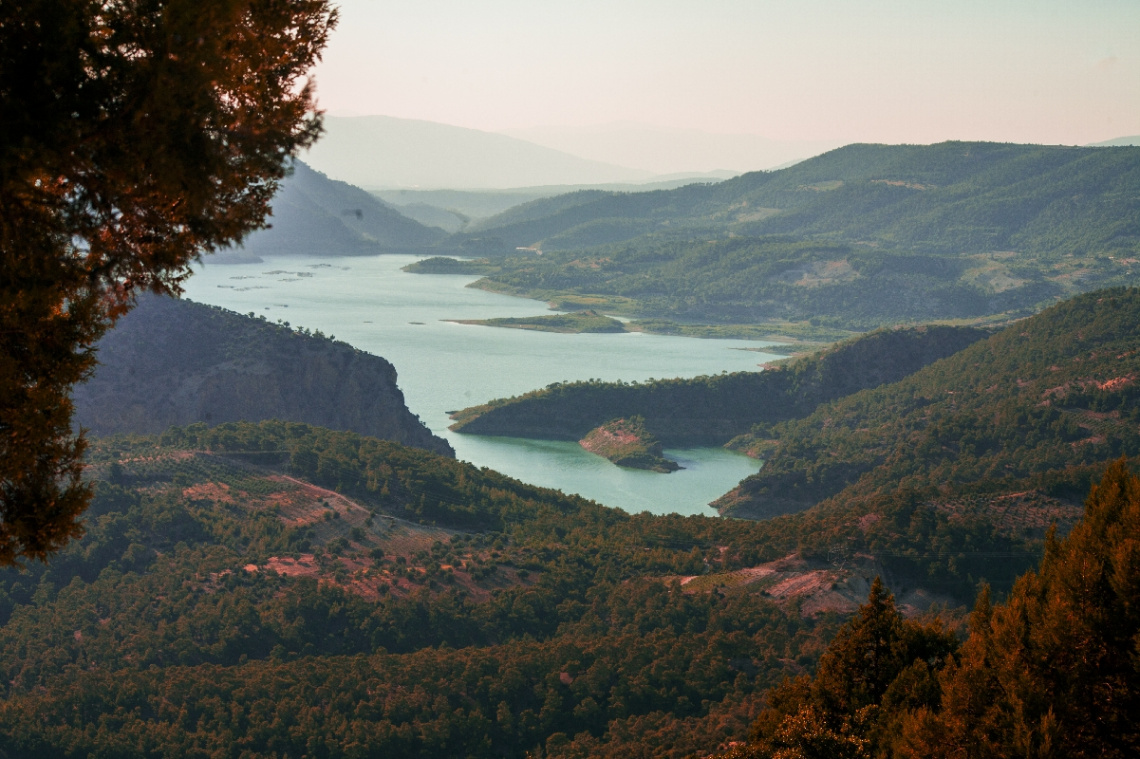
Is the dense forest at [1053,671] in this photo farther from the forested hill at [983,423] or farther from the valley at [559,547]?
the forested hill at [983,423]

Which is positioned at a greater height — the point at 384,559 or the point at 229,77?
the point at 229,77

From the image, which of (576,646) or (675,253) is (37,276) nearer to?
(576,646)

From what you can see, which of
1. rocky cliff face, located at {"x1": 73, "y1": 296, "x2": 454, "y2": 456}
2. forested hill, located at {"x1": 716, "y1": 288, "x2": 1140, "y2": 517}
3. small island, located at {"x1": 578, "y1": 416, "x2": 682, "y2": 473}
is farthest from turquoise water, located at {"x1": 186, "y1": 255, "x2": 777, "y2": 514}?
forested hill, located at {"x1": 716, "y1": 288, "x2": 1140, "y2": 517}

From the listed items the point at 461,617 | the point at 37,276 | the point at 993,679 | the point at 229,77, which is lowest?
the point at 461,617

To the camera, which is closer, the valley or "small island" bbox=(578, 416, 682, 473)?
the valley

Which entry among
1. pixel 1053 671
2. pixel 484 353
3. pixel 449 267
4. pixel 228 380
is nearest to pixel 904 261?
pixel 484 353

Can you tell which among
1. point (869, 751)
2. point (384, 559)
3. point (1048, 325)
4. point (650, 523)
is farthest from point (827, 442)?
point (869, 751)

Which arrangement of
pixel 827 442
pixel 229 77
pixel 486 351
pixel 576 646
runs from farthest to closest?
pixel 486 351
pixel 827 442
pixel 576 646
pixel 229 77

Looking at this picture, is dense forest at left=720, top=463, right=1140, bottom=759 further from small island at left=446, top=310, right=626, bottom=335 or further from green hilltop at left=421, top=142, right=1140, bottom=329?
green hilltop at left=421, top=142, right=1140, bottom=329
